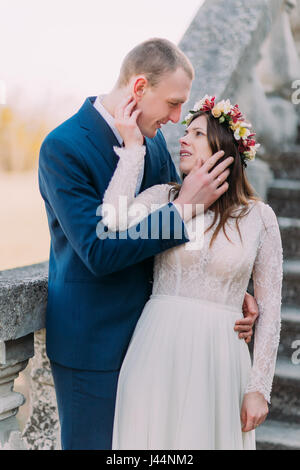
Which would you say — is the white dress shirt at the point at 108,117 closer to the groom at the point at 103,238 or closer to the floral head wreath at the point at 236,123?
the groom at the point at 103,238

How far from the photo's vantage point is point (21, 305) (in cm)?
226

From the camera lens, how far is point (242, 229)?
8.00 ft

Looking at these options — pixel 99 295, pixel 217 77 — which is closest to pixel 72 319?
pixel 99 295

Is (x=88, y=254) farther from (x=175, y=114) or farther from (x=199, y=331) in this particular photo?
(x=175, y=114)

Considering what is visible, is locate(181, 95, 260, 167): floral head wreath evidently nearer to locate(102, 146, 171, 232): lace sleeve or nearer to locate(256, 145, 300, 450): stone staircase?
locate(102, 146, 171, 232): lace sleeve

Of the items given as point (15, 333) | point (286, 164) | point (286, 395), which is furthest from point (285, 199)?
point (15, 333)

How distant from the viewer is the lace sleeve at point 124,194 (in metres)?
2.20

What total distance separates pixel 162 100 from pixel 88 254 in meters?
0.74

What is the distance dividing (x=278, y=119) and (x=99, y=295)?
3074mm

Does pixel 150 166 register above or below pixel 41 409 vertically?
above

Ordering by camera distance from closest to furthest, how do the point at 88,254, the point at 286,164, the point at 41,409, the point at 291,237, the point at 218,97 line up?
the point at 88,254 < the point at 41,409 < the point at 218,97 < the point at 291,237 < the point at 286,164

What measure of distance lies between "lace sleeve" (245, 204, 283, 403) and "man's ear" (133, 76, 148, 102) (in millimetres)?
725

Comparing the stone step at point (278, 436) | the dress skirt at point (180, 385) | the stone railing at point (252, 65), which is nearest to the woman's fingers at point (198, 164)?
the dress skirt at point (180, 385)

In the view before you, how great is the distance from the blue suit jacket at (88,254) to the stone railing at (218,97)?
152 mm
